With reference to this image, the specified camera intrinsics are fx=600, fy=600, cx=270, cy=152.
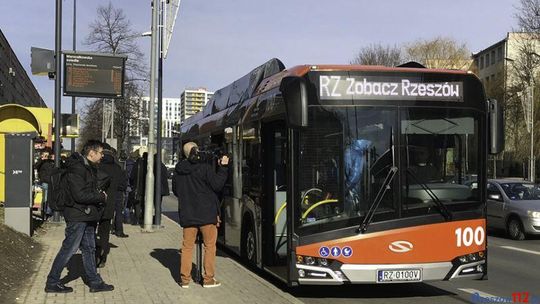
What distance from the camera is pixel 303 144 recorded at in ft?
23.5

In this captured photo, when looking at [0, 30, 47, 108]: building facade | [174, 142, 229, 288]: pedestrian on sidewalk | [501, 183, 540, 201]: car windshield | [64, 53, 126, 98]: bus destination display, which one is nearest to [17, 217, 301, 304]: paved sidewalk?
[174, 142, 229, 288]: pedestrian on sidewalk

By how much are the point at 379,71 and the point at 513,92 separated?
144ft

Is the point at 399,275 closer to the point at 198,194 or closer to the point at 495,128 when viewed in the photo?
the point at 495,128

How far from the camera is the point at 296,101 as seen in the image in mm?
6738

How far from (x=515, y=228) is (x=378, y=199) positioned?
989 cm

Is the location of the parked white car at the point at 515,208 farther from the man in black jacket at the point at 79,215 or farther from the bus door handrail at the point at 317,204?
the man in black jacket at the point at 79,215

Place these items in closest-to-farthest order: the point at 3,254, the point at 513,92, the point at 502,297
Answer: the point at 502,297
the point at 3,254
the point at 513,92

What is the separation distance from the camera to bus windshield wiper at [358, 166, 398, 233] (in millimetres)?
7074

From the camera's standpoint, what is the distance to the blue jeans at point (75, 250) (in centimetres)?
712

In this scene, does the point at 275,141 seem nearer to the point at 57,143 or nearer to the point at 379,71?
the point at 379,71

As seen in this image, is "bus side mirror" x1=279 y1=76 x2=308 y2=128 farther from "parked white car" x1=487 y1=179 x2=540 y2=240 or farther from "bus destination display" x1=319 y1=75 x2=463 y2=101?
"parked white car" x1=487 y1=179 x2=540 y2=240

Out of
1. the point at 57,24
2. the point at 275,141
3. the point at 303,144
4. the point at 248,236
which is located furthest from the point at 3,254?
the point at 57,24

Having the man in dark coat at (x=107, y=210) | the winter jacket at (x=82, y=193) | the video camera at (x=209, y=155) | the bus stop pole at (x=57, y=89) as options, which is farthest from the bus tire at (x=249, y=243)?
the bus stop pole at (x=57, y=89)

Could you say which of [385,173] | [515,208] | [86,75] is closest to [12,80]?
[86,75]
